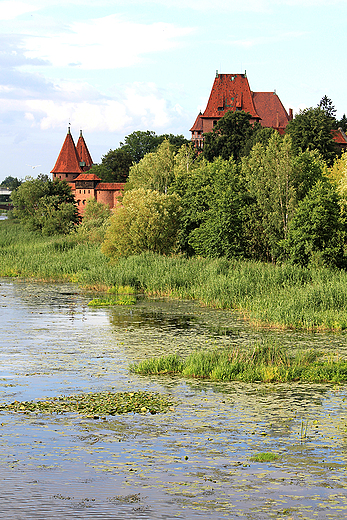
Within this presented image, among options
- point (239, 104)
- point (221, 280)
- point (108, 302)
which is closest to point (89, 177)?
point (239, 104)

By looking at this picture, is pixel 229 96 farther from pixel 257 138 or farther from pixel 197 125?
pixel 257 138

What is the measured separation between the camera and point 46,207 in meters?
71.2

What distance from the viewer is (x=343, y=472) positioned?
9.77 metres

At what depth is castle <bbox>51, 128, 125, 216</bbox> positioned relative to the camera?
96.4 m

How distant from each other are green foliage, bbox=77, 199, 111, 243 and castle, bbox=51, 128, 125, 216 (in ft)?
46.9

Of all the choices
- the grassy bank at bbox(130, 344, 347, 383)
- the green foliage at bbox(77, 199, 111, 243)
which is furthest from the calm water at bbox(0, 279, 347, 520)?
the green foliage at bbox(77, 199, 111, 243)

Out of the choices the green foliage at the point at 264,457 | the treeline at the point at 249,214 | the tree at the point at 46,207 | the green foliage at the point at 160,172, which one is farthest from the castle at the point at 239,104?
the green foliage at the point at 264,457

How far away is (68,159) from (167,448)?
10657cm

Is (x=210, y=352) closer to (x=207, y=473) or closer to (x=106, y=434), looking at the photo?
(x=106, y=434)

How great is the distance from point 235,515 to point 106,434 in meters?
3.90

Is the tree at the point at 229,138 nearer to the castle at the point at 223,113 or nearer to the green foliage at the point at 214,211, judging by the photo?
the castle at the point at 223,113

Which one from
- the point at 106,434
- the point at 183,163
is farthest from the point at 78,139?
the point at 106,434

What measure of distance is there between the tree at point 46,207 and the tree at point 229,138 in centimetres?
1671

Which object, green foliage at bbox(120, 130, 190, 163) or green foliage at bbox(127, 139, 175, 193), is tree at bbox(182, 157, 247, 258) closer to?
green foliage at bbox(127, 139, 175, 193)
